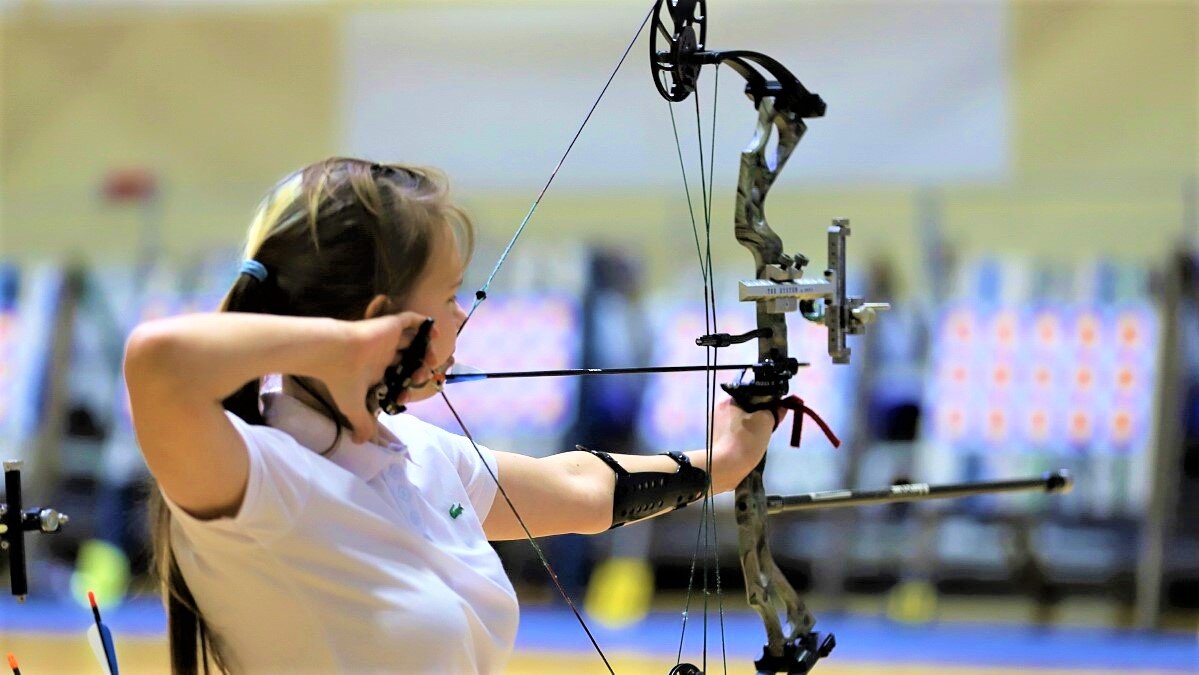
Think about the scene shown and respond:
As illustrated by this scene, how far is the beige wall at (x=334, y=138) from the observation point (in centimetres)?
460

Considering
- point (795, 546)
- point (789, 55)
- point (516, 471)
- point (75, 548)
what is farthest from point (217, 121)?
point (516, 471)

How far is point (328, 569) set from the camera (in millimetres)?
1064

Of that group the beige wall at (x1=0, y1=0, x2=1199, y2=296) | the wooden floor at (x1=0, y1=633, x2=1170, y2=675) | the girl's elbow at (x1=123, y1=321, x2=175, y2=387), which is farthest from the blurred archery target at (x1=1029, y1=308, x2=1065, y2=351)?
the girl's elbow at (x1=123, y1=321, x2=175, y2=387)

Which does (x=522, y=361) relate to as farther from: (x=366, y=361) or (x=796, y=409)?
(x=366, y=361)

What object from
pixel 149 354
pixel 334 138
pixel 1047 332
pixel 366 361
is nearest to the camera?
pixel 149 354

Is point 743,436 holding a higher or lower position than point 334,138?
lower

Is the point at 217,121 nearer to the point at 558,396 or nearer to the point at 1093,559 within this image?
the point at 558,396

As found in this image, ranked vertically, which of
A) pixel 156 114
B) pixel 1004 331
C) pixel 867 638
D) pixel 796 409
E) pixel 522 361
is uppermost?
pixel 156 114

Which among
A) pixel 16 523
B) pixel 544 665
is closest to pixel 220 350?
pixel 16 523

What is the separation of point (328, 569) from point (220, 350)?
0.70ft

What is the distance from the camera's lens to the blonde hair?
1.10m

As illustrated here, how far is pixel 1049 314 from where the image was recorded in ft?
14.1

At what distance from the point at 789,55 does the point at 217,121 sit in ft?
6.93

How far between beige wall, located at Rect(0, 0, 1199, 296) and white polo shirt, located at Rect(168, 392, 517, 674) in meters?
3.50
